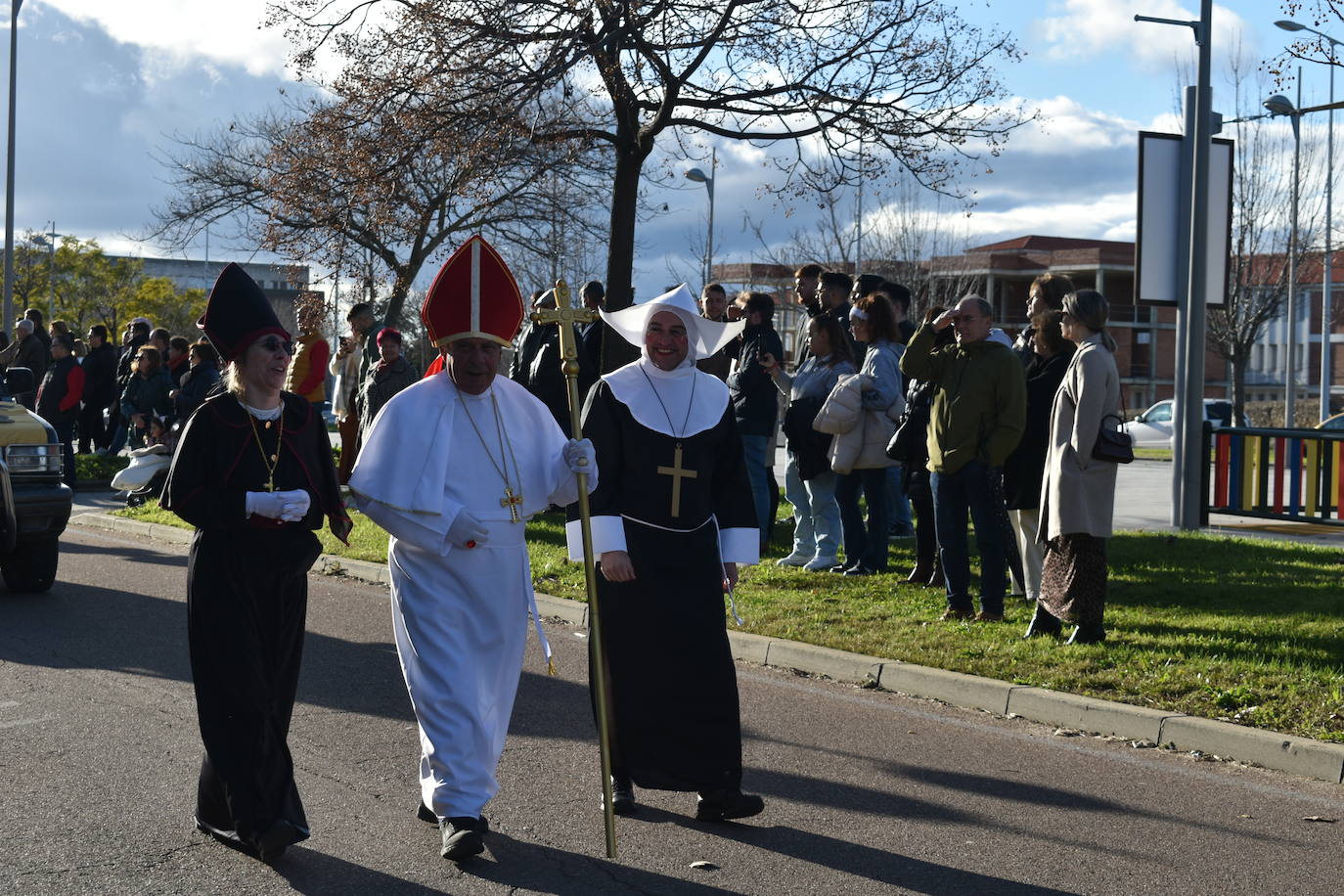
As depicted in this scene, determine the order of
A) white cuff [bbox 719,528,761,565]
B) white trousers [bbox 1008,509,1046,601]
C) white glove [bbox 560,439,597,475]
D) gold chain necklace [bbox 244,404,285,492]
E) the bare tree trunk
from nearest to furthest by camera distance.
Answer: gold chain necklace [bbox 244,404,285,492]
white glove [bbox 560,439,597,475]
white cuff [bbox 719,528,761,565]
white trousers [bbox 1008,509,1046,601]
the bare tree trunk

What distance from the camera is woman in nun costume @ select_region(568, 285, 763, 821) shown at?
18.3ft

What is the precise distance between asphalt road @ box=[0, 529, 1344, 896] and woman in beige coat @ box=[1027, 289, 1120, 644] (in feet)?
3.95

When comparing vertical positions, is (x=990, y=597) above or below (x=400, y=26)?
below

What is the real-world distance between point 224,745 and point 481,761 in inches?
33.1

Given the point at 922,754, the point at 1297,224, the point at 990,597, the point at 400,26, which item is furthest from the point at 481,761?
the point at 1297,224

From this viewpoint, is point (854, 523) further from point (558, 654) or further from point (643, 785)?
point (643, 785)

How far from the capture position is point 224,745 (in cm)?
501

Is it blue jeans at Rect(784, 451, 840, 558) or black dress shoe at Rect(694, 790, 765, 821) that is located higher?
blue jeans at Rect(784, 451, 840, 558)

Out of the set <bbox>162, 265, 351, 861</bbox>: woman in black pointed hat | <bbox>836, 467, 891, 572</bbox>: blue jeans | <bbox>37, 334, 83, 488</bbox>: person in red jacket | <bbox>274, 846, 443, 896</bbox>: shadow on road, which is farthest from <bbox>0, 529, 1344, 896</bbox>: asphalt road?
<bbox>37, 334, 83, 488</bbox>: person in red jacket

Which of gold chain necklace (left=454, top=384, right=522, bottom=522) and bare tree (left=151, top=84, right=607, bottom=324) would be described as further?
bare tree (left=151, top=84, right=607, bottom=324)

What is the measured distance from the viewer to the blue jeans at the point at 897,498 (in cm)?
1210

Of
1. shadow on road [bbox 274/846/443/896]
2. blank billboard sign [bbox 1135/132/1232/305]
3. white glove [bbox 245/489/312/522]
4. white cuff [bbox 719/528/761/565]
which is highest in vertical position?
blank billboard sign [bbox 1135/132/1232/305]

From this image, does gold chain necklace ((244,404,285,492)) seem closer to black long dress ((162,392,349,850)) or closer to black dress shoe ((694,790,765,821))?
black long dress ((162,392,349,850))

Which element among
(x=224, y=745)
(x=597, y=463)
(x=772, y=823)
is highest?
(x=597, y=463)
